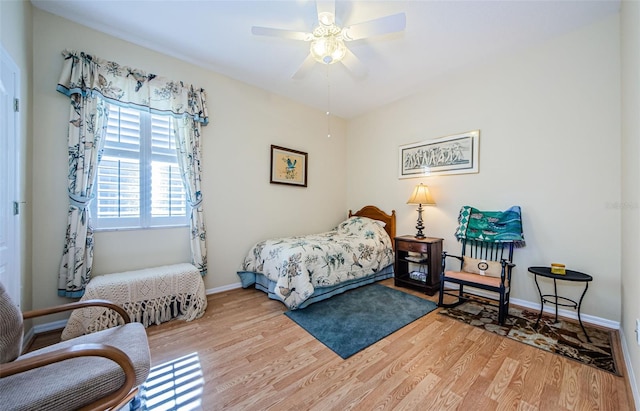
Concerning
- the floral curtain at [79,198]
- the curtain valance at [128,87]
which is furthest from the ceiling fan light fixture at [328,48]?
the floral curtain at [79,198]

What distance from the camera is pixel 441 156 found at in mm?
3344

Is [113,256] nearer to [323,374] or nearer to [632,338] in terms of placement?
[323,374]

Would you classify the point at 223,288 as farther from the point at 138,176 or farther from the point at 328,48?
the point at 328,48

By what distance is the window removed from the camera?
242 centimetres

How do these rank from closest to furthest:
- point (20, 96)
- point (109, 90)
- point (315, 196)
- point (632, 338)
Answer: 1. point (632, 338)
2. point (20, 96)
3. point (109, 90)
4. point (315, 196)

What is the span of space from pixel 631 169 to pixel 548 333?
143 centimetres

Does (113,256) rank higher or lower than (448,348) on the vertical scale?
higher

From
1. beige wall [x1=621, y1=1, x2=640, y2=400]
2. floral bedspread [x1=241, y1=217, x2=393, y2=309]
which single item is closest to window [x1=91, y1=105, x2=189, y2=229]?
floral bedspread [x1=241, y1=217, x2=393, y2=309]

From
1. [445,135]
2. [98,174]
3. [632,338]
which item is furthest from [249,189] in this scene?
[632,338]

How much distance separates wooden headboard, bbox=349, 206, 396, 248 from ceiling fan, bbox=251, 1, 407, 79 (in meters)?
2.51

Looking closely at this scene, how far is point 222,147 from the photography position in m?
3.15

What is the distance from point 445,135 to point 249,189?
2.80 m

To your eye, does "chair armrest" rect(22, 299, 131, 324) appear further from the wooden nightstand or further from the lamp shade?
the lamp shade

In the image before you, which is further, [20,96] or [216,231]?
[216,231]
